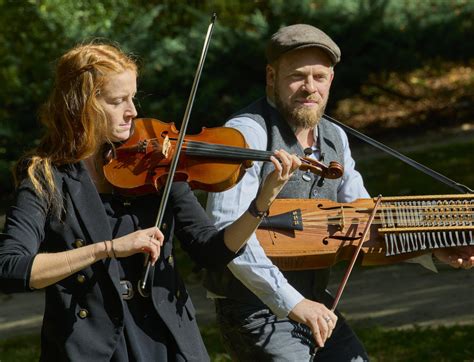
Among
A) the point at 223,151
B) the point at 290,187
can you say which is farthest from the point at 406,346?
the point at 223,151

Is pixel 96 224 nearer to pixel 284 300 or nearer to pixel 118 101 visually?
pixel 118 101

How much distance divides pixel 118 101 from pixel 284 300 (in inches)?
38.7

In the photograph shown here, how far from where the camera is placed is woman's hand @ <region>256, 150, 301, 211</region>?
3406mm

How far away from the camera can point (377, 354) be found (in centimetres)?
616

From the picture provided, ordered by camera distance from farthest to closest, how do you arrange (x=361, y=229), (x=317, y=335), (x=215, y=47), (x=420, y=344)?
(x=215, y=47) → (x=420, y=344) → (x=361, y=229) → (x=317, y=335)

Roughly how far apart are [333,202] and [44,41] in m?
7.88

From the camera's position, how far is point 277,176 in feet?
11.2

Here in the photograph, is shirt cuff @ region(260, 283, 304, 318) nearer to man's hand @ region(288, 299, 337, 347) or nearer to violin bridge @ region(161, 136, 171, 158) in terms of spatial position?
man's hand @ region(288, 299, 337, 347)

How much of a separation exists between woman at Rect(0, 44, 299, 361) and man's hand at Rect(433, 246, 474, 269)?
0.93 meters

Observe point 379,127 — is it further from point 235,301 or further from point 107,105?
point 107,105

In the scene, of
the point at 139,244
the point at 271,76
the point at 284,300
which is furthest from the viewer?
the point at 271,76

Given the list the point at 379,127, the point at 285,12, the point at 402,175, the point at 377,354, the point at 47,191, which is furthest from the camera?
the point at 379,127

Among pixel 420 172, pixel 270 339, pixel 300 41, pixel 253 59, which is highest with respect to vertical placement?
pixel 253 59

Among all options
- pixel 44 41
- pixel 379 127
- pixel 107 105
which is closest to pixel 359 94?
pixel 379 127
